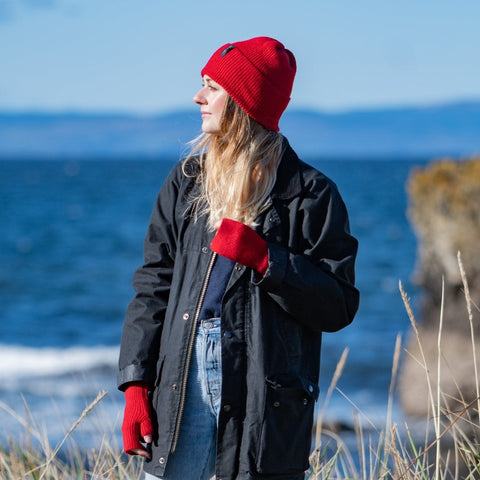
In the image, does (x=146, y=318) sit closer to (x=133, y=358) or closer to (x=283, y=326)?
(x=133, y=358)

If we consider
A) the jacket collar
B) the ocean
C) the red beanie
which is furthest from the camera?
the ocean

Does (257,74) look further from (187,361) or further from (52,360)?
(52,360)

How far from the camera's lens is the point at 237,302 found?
2311 mm

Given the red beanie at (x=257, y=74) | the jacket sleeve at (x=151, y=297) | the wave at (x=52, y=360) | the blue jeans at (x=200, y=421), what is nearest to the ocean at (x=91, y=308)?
the wave at (x=52, y=360)

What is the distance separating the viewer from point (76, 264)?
3703cm

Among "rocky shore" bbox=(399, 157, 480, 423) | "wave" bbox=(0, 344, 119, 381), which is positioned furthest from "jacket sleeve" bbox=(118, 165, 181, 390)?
"wave" bbox=(0, 344, 119, 381)

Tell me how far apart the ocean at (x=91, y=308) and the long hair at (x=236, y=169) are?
2.89 ft

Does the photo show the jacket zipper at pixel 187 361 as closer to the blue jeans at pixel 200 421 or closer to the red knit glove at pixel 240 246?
the blue jeans at pixel 200 421

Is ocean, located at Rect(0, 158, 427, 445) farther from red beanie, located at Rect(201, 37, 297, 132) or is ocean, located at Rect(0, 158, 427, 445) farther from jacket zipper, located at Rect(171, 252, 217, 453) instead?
red beanie, located at Rect(201, 37, 297, 132)

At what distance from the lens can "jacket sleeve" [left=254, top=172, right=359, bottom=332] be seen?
2.23m

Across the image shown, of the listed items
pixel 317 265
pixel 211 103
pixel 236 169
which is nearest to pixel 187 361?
pixel 317 265

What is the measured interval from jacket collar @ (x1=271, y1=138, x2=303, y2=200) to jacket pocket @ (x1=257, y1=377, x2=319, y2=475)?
0.53m

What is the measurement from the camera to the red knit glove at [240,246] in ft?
7.35

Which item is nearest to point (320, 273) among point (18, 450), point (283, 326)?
point (283, 326)
